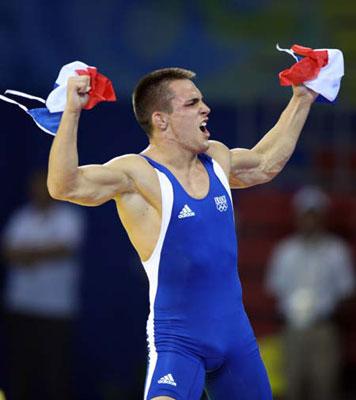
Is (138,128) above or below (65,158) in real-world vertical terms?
above

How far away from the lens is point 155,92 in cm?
720

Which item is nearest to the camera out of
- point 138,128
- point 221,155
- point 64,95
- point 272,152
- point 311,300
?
point 64,95

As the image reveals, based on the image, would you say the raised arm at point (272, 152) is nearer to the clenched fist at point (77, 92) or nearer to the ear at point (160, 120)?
the ear at point (160, 120)

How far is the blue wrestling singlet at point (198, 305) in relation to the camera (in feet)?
22.5

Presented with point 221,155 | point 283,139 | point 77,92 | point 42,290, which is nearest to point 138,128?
point 42,290

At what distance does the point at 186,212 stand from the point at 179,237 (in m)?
0.14

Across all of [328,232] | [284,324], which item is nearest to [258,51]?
[328,232]

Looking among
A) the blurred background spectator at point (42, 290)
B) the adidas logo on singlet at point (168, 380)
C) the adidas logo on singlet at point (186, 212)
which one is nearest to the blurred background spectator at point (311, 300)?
the blurred background spectator at point (42, 290)

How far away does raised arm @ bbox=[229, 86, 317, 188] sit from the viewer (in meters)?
7.55

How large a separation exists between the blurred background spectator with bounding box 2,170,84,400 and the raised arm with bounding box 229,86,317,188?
4.25 metres

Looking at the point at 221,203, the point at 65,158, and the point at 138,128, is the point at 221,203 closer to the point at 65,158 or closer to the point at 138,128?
the point at 65,158

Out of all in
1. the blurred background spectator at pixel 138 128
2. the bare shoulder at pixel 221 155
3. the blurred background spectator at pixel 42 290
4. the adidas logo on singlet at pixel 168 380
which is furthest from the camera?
the blurred background spectator at pixel 138 128

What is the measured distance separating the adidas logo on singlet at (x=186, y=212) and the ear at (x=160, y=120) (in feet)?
1.65

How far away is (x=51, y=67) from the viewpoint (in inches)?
465
